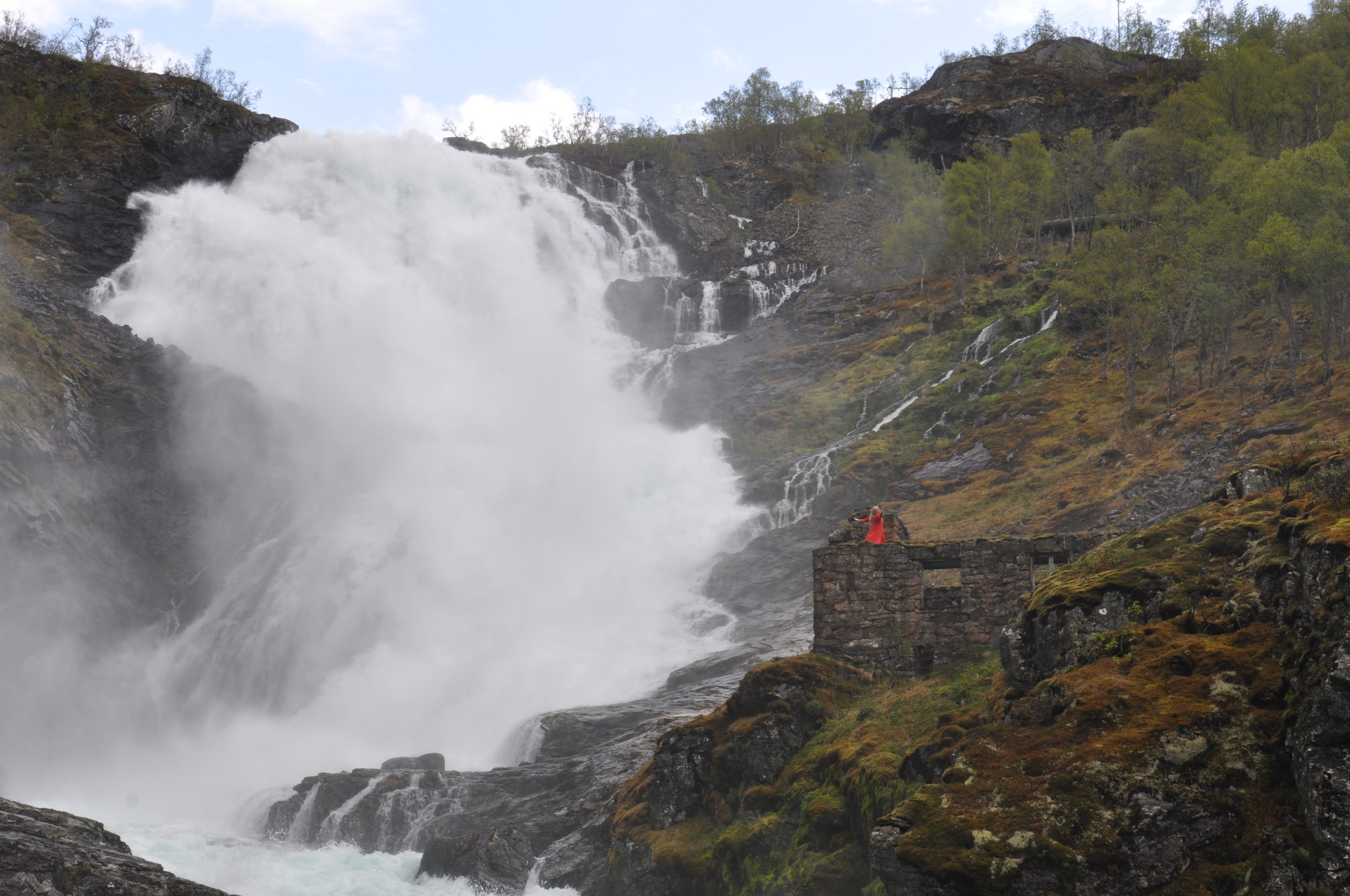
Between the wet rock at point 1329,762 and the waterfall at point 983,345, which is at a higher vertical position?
the waterfall at point 983,345

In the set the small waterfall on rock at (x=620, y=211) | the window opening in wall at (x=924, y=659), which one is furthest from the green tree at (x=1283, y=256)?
the small waterfall on rock at (x=620, y=211)

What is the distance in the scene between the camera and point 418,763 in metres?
26.5

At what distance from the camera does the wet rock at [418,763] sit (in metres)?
26.2

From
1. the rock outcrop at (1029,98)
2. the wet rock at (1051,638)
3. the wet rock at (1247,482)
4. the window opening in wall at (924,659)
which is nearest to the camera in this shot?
the wet rock at (1051,638)

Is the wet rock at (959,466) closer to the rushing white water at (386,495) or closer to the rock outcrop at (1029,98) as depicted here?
the rushing white water at (386,495)

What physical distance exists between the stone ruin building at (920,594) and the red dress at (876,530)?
51 cm

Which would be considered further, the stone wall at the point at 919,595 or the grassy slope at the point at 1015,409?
the grassy slope at the point at 1015,409

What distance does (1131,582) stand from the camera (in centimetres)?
1205

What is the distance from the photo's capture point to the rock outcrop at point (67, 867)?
14.1 metres

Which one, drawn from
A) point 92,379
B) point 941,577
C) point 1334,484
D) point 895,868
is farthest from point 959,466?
point 92,379

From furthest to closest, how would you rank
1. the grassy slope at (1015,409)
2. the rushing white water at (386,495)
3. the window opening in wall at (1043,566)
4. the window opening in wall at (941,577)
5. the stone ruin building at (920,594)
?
1. the rushing white water at (386,495)
2. the grassy slope at (1015,409)
3. the window opening in wall at (941,577)
4. the window opening in wall at (1043,566)
5. the stone ruin building at (920,594)

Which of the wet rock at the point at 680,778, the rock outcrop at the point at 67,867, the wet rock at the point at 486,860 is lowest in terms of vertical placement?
the wet rock at the point at 486,860

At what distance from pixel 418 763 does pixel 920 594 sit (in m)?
15.1

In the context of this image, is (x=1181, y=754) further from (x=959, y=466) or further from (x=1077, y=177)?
(x=1077, y=177)
